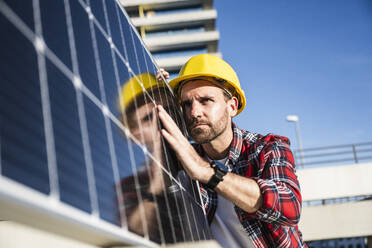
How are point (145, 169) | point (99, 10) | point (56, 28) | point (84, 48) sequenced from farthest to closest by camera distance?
point (99, 10)
point (145, 169)
point (84, 48)
point (56, 28)

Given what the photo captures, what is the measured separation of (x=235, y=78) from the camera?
408cm

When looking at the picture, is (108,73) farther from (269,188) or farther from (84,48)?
(269,188)

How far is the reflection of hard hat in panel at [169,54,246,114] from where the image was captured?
3.80 meters

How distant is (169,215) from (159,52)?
59.6m

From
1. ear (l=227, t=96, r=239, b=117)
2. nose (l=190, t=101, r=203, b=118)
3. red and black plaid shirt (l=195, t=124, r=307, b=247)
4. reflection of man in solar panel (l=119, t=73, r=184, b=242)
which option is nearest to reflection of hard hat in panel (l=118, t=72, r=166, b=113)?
reflection of man in solar panel (l=119, t=73, r=184, b=242)

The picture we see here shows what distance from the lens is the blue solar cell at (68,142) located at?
1.09m

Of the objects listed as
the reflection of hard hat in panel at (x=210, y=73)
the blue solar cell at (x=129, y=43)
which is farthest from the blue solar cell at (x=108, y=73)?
the reflection of hard hat in panel at (x=210, y=73)

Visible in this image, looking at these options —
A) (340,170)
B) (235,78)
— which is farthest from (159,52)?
(235,78)

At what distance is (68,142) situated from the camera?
120 centimetres

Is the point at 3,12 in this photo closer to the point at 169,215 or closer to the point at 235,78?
the point at 169,215

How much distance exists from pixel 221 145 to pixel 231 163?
0.92 ft

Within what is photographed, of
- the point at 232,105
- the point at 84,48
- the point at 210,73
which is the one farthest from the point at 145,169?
the point at 232,105

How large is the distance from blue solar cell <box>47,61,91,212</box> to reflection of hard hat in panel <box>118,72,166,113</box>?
571 mm

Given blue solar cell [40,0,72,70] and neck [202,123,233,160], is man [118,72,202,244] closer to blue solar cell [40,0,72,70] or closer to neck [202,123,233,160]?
blue solar cell [40,0,72,70]
